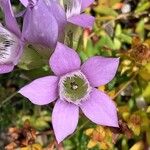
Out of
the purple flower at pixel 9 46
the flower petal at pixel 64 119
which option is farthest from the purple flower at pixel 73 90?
the purple flower at pixel 9 46

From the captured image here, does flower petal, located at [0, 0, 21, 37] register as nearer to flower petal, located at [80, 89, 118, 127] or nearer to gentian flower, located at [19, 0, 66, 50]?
gentian flower, located at [19, 0, 66, 50]

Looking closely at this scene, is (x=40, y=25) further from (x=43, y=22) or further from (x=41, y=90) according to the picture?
(x=41, y=90)

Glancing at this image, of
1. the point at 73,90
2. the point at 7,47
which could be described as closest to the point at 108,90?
the point at 73,90

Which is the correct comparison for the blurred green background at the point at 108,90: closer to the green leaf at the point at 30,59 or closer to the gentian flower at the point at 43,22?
the green leaf at the point at 30,59

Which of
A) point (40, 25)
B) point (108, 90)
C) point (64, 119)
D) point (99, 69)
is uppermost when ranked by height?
point (40, 25)

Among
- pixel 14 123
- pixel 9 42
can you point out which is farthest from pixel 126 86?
pixel 9 42

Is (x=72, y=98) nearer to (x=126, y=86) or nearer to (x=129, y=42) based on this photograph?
(x=126, y=86)
